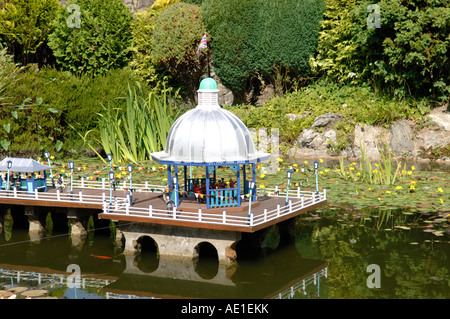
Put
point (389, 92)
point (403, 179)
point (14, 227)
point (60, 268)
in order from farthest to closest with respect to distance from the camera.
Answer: point (389, 92) → point (403, 179) → point (14, 227) → point (60, 268)

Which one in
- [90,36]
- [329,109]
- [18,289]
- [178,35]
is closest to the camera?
[18,289]

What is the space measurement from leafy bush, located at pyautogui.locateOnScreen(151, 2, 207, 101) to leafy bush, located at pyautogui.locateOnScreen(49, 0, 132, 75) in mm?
1977

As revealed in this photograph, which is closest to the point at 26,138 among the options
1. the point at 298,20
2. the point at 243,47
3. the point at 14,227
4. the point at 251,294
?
the point at 14,227

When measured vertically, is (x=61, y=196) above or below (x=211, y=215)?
above

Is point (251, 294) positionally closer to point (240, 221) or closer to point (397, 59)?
point (240, 221)

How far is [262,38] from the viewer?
36656 millimetres

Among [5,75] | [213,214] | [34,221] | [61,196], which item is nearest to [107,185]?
[61,196]

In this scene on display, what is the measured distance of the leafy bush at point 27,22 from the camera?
37.1 m

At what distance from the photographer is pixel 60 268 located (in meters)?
17.7

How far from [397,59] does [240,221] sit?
17.8 metres

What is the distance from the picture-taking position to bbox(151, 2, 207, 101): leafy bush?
121 ft

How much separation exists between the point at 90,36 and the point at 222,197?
20665 mm

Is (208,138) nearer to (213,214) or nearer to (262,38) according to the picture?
(213,214)

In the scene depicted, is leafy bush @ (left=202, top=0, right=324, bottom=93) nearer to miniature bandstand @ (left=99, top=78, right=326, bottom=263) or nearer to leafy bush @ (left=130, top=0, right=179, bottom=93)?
leafy bush @ (left=130, top=0, right=179, bottom=93)
